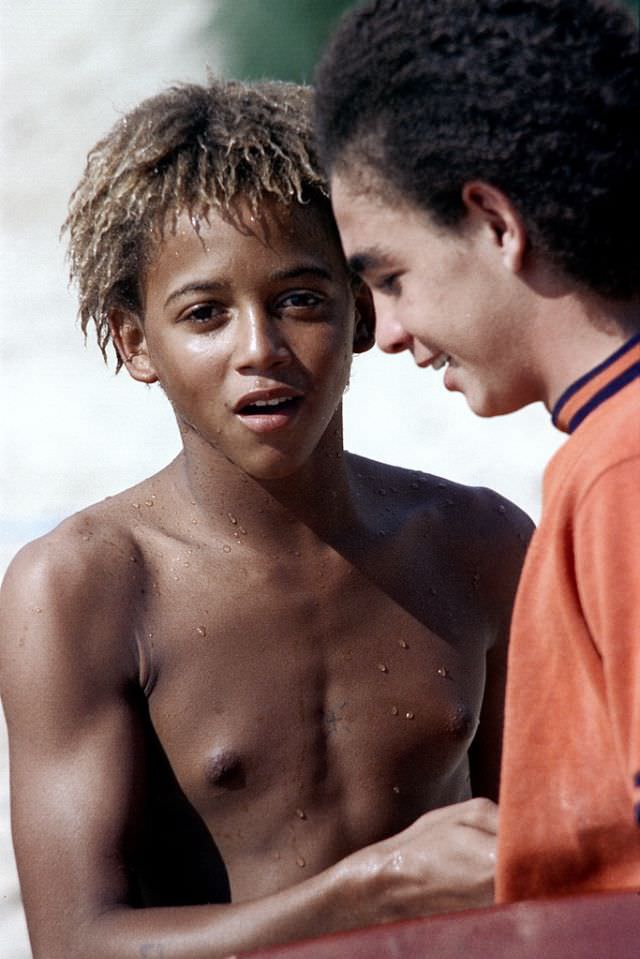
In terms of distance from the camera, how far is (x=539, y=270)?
6.39ft

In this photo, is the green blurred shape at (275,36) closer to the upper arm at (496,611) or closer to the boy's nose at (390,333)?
the upper arm at (496,611)

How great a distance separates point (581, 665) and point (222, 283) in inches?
38.9

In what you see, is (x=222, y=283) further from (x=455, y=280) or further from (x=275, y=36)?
(x=275, y=36)

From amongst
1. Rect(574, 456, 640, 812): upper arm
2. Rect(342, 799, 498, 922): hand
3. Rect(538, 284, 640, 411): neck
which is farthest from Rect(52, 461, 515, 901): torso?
Rect(574, 456, 640, 812): upper arm

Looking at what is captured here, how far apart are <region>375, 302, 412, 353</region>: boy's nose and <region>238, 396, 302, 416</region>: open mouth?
1.25ft

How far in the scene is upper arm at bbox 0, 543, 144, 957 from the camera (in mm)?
2486

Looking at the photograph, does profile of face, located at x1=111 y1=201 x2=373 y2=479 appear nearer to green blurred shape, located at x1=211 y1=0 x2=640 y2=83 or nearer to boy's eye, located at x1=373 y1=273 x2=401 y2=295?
boy's eye, located at x1=373 y1=273 x2=401 y2=295

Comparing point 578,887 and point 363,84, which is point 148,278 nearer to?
point 363,84

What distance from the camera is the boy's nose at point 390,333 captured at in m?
2.12

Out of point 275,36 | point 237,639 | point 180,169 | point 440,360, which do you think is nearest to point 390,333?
point 440,360

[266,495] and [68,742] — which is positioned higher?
[266,495]

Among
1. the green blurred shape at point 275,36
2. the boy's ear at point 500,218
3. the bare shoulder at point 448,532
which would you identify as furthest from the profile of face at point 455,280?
the green blurred shape at point 275,36

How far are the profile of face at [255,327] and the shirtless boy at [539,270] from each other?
50 centimetres

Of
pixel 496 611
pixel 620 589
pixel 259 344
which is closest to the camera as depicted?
pixel 620 589
